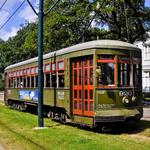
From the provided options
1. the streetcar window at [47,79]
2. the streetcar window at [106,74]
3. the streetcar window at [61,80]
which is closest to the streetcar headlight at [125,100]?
the streetcar window at [106,74]

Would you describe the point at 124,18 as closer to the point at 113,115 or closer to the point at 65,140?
the point at 113,115

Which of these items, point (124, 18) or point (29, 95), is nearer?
point (29, 95)

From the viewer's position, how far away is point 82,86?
17.1 meters

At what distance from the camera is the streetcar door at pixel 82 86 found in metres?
16.5

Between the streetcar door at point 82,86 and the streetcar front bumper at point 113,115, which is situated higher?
the streetcar door at point 82,86

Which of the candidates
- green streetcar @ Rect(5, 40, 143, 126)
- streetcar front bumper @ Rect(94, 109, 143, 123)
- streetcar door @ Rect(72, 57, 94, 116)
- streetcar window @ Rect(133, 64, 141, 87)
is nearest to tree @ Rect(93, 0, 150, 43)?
green streetcar @ Rect(5, 40, 143, 126)

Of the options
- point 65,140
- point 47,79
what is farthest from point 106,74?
point 47,79

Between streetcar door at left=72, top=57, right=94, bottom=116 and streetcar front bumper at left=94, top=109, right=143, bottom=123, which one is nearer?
streetcar front bumper at left=94, top=109, right=143, bottom=123

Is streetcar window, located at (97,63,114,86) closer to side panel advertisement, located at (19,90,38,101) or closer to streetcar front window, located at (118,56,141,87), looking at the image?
streetcar front window, located at (118,56,141,87)

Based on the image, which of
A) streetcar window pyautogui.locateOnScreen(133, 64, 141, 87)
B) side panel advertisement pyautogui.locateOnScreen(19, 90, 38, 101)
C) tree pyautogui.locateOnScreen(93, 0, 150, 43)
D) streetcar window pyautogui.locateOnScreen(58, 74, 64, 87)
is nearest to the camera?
streetcar window pyautogui.locateOnScreen(133, 64, 141, 87)

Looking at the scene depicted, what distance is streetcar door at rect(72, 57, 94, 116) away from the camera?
16500 millimetres

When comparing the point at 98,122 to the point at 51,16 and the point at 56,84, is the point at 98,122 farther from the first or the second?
the point at 51,16

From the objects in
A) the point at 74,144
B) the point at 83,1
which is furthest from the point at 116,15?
the point at 74,144

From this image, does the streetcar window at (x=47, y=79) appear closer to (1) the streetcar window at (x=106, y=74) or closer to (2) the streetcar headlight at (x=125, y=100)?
(1) the streetcar window at (x=106, y=74)
